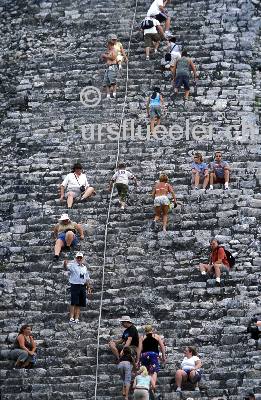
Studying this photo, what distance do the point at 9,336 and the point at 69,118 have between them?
25.4ft

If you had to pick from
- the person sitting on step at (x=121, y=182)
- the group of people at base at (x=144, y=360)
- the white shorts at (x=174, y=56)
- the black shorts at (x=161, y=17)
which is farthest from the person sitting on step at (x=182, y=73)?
the group of people at base at (x=144, y=360)

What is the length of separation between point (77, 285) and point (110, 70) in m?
7.96

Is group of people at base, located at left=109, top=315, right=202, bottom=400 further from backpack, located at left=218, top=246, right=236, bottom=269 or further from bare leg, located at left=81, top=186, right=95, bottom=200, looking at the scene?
bare leg, located at left=81, top=186, right=95, bottom=200

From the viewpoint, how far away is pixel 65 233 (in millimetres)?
26719

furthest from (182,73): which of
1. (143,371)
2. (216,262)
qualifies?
(143,371)

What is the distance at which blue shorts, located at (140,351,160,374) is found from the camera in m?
23.4

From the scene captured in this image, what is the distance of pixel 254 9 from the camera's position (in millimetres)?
34688

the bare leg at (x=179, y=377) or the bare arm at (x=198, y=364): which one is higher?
the bare arm at (x=198, y=364)

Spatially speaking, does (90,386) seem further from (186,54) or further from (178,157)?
(186,54)

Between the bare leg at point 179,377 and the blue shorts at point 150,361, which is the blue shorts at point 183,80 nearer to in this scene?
the blue shorts at point 150,361

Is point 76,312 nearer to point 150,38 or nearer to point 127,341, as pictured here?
point 127,341

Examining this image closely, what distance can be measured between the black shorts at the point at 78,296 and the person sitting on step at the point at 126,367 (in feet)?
5.72

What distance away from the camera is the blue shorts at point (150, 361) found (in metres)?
23.4

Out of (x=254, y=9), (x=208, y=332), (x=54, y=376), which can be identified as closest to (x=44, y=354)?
(x=54, y=376)
